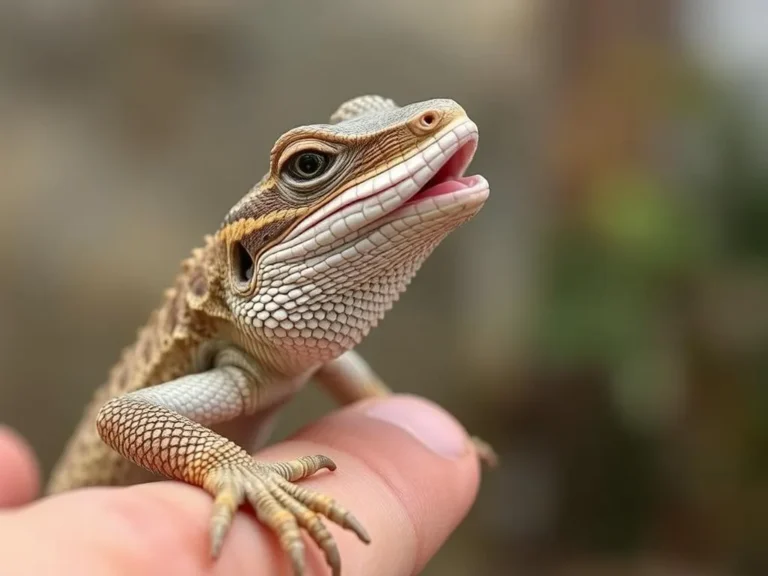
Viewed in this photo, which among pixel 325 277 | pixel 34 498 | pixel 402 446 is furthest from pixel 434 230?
pixel 34 498

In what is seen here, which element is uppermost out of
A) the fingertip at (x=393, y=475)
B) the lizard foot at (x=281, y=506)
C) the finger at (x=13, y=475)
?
the lizard foot at (x=281, y=506)

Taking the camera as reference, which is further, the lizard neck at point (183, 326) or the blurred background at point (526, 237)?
the blurred background at point (526, 237)

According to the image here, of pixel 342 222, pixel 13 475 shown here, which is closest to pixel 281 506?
pixel 342 222

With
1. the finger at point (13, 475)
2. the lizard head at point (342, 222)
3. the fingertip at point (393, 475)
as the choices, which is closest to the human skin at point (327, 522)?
the fingertip at point (393, 475)

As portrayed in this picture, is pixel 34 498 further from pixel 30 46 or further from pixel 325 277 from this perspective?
pixel 30 46

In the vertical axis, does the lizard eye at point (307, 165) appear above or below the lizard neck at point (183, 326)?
above

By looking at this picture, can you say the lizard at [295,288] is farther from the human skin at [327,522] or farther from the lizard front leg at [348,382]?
the lizard front leg at [348,382]

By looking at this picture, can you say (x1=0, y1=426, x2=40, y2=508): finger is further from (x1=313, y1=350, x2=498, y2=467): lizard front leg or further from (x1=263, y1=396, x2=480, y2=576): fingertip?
(x1=263, y1=396, x2=480, y2=576): fingertip

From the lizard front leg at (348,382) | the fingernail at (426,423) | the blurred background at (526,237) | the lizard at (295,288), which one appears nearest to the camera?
the lizard at (295,288)
